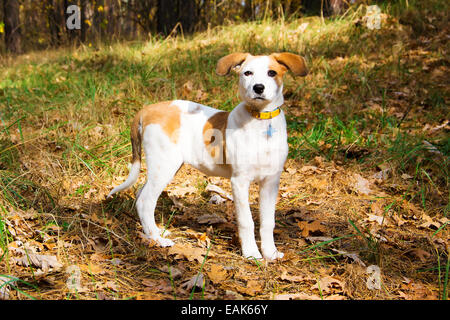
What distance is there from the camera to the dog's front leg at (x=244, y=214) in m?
2.76

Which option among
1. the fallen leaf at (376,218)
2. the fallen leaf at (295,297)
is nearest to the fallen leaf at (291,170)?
the fallen leaf at (376,218)

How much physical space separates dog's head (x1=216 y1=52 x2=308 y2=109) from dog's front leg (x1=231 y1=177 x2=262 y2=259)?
548 millimetres

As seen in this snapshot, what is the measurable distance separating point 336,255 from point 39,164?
2927 mm

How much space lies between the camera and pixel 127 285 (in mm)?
2449

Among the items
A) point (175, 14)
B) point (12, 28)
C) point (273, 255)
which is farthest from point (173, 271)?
point (12, 28)

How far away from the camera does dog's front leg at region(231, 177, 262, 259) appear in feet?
9.06

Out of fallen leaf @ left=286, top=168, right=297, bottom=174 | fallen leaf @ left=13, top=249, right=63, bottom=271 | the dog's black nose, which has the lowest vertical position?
fallen leaf @ left=286, top=168, right=297, bottom=174

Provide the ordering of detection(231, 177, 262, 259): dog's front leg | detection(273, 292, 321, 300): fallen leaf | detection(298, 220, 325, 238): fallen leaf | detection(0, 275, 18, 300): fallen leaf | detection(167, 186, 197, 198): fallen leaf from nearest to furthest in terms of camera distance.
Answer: detection(0, 275, 18, 300): fallen leaf → detection(273, 292, 321, 300): fallen leaf → detection(231, 177, 262, 259): dog's front leg → detection(298, 220, 325, 238): fallen leaf → detection(167, 186, 197, 198): fallen leaf

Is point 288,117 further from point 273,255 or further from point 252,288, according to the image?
point 252,288

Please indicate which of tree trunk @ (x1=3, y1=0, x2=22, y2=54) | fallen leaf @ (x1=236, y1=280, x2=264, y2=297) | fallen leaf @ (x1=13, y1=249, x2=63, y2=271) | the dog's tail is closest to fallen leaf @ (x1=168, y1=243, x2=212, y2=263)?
fallen leaf @ (x1=236, y1=280, x2=264, y2=297)

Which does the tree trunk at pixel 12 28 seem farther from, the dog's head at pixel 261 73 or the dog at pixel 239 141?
the dog's head at pixel 261 73

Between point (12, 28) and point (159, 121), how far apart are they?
9.65m

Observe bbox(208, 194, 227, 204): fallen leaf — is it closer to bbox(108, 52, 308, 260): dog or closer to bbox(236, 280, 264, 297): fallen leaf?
bbox(108, 52, 308, 260): dog
